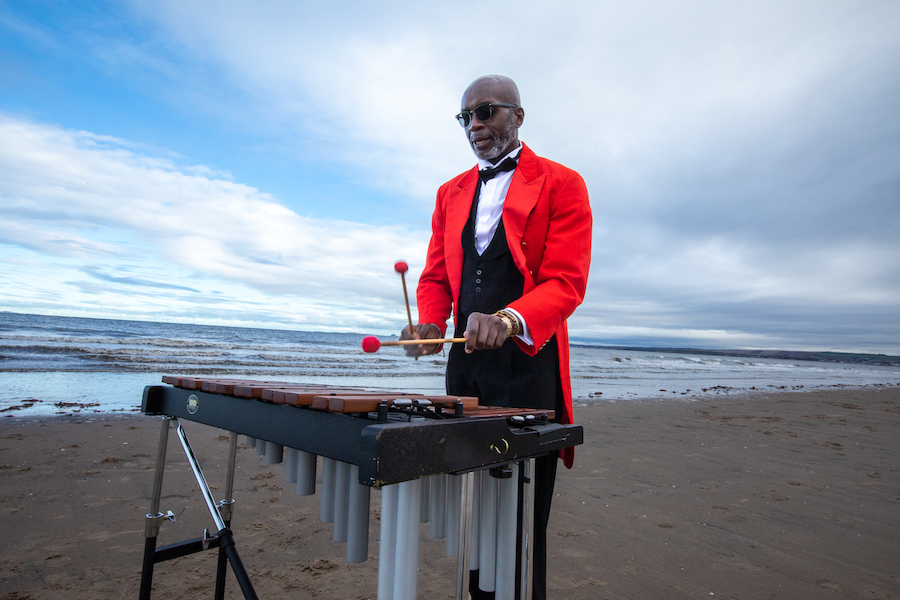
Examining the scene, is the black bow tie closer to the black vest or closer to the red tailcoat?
the red tailcoat

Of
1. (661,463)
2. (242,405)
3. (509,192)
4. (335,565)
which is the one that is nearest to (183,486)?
(335,565)

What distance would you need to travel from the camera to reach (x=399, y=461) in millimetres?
1011

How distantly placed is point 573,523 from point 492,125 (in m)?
3.21

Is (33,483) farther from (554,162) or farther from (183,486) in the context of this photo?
(554,162)

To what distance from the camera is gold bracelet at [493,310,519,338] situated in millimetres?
1485

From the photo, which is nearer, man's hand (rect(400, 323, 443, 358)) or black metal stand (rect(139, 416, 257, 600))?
man's hand (rect(400, 323, 443, 358))

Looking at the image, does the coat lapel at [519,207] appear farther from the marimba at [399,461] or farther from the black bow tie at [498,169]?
the marimba at [399,461]

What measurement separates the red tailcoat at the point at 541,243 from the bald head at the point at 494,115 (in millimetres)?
104

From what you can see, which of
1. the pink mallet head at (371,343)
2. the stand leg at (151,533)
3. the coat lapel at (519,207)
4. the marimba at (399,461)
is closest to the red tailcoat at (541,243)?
the coat lapel at (519,207)

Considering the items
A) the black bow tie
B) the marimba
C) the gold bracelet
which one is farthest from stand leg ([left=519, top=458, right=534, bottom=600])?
the black bow tie

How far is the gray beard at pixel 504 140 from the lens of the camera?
194 cm

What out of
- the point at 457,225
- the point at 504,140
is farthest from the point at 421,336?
the point at 504,140

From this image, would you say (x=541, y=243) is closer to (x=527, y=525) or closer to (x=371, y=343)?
(x=371, y=343)

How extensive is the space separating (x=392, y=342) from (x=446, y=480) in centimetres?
57
